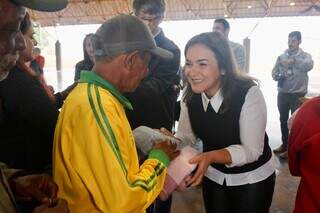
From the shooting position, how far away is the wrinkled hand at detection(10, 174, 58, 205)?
1.04 m

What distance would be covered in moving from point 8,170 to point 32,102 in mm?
311

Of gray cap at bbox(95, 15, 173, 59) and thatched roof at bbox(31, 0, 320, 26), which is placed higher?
thatched roof at bbox(31, 0, 320, 26)

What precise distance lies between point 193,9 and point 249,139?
14002 mm

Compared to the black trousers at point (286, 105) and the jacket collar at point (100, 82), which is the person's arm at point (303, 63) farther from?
the jacket collar at point (100, 82)

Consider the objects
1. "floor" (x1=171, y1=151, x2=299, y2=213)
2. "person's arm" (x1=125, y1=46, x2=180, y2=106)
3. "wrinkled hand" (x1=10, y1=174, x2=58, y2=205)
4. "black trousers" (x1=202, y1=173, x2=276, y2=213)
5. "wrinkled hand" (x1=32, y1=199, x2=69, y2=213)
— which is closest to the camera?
"wrinkled hand" (x1=32, y1=199, x2=69, y2=213)

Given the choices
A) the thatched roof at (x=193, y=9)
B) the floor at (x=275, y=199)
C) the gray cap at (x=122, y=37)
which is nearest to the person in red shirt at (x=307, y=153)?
the gray cap at (x=122, y=37)

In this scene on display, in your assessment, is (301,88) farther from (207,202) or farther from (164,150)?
(164,150)

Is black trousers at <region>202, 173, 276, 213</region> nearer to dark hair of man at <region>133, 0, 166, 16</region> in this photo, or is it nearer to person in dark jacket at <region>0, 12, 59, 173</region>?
person in dark jacket at <region>0, 12, 59, 173</region>

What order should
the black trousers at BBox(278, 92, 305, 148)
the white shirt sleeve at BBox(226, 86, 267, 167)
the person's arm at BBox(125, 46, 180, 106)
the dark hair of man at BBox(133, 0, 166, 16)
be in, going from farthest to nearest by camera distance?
the black trousers at BBox(278, 92, 305, 148), the dark hair of man at BBox(133, 0, 166, 16), the person's arm at BBox(125, 46, 180, 106), the white shirt sleeve at BBox(226, 86, 267, 167)

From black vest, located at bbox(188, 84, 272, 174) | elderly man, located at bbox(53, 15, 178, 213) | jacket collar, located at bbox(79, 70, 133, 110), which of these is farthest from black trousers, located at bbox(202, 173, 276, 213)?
jacket collar, located at bbox(79, 70, 133, 110)

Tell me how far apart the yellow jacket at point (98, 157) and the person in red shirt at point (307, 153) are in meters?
0.73

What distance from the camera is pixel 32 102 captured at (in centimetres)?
133

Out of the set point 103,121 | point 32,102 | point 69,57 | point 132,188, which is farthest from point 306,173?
point 69,57

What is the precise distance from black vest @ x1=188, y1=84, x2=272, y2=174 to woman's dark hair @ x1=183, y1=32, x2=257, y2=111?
0.11 ft
